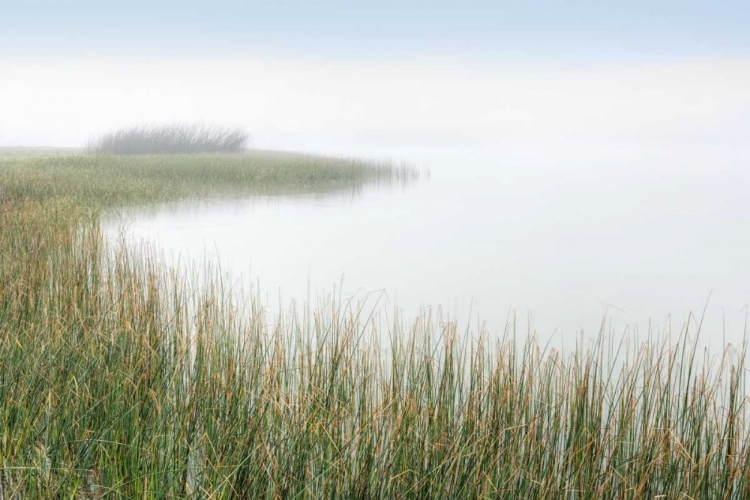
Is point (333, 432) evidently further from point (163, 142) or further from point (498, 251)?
point (163, 142)

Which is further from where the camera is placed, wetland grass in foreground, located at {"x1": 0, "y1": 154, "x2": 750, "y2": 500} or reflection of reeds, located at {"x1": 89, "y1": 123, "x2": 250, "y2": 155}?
reflection of reeds, located at {"x1": 89, "y1": 123, "x2": 250, "y2": 155}

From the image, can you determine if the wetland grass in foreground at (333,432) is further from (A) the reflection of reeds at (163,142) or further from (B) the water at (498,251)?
(A) the reflection of reeds at (163,142)

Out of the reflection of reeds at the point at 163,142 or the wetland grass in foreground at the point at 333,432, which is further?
the reflection of reeds at the point at 163,142

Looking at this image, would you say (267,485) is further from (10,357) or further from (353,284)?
(353,284)

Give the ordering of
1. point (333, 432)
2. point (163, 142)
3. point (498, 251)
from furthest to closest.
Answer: point (163, 142)
point (498, 251)
point (333, 432)

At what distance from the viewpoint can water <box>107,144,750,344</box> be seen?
698 centimetres

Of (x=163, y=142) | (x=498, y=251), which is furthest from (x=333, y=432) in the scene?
(x=163, y=142)

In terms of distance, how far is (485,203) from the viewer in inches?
621

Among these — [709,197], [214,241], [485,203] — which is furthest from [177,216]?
[709,197]

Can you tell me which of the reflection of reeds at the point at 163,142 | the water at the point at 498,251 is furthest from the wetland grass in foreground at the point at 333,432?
the reflection of reeds at the point at 163,142

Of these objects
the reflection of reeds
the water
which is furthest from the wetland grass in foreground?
the reflection of reeds

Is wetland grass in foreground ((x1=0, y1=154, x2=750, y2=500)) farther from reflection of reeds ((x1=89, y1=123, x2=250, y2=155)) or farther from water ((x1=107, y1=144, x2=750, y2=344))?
reflection of reeds ((x1=89, y1=123, x2=250, y2=155))

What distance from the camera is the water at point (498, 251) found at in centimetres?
698

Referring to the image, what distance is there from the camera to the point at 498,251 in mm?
10180
